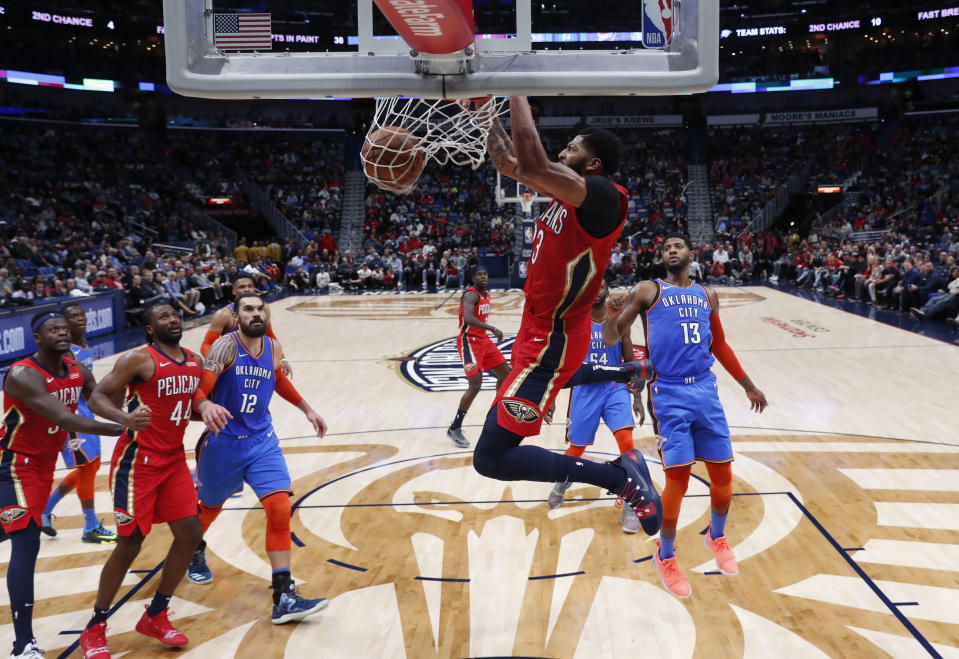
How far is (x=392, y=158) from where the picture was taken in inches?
183

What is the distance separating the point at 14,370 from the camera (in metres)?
3.88

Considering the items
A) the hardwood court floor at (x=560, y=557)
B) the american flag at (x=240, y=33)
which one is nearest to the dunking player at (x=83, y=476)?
the hardwood court floor at (x=560, y=557)

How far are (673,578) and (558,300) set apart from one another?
1.77 metres

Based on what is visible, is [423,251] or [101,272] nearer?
[101,272]

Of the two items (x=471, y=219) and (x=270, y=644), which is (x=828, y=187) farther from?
(x=270, y=644)

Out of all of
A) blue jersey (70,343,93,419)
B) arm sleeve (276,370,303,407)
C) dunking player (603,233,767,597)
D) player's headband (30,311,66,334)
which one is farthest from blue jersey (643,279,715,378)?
blue jersey (70,343,93,419)

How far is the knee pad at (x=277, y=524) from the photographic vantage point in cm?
408

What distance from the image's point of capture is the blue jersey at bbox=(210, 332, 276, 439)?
14.0 feet

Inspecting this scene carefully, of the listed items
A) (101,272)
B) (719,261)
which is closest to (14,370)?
(101,272)

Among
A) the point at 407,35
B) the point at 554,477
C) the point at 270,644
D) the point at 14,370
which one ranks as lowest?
the point at 270,644

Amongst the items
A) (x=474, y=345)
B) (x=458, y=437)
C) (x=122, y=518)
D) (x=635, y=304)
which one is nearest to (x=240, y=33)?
(x=122, y=518)

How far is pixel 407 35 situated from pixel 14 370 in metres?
2.62

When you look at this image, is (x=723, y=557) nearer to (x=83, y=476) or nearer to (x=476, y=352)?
(x=476, y=352)

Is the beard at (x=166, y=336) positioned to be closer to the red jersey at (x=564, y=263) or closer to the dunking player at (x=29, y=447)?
the dunking player at (x=29, y=447)
